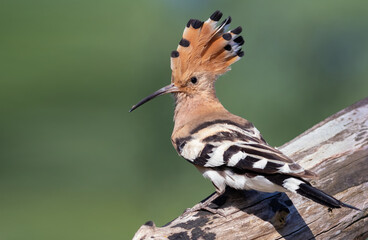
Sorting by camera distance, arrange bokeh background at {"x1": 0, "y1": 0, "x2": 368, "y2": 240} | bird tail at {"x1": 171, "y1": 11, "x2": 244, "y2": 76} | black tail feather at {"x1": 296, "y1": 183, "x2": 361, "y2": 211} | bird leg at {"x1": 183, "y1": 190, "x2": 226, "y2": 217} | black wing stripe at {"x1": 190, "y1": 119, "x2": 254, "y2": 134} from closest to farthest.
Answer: black tail feather at {"x1": 296, "y1": 183, "x2": 361, "y2": 211} → bird leg at {"x1": 183, "y1": 190, "x2": 226, "y2": 217} → black wing stripe at {"x1": 190, "y1": 119, "x2": 254, "y2": 134} → bird tail at {"x1": 171, "y1": 11, "x2": 244, "y2": 76} → bokeh background at {"x1": 0, "y1": 0, "x2": 368, "y2": 240}

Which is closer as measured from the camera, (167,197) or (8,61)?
(167,197)

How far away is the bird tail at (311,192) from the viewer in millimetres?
1171

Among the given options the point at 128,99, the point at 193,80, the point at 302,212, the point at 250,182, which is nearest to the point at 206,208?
the point at 250,182

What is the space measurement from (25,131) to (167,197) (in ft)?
4.52

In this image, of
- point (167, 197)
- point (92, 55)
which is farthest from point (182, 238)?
Answer: point (92, 55)

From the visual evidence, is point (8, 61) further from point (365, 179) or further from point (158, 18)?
point (365, 179)

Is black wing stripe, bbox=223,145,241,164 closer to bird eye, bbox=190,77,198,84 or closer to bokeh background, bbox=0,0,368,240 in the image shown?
bird eye, bbox=190,77,198,84

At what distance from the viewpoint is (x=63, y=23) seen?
454 centimetres

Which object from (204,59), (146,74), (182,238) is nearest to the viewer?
(182,238)

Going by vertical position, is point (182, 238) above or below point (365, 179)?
above

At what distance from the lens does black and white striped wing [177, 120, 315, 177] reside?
1.31 m

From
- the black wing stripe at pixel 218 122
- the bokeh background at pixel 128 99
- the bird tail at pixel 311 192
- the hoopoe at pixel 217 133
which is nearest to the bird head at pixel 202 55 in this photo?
the hoopoe at pixel 217 133

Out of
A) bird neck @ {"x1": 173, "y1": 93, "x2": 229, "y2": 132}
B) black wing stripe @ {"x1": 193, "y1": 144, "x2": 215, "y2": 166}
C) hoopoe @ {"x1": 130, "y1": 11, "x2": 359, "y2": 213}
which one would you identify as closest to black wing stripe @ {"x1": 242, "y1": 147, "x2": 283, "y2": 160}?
hoopoe @ {"x1": 130, "y1": 11, "x2": 359, "y2": 213}

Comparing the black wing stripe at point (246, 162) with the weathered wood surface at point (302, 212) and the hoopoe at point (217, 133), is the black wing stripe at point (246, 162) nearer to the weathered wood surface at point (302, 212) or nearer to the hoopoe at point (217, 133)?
the hoopoe at point (217, 133)
